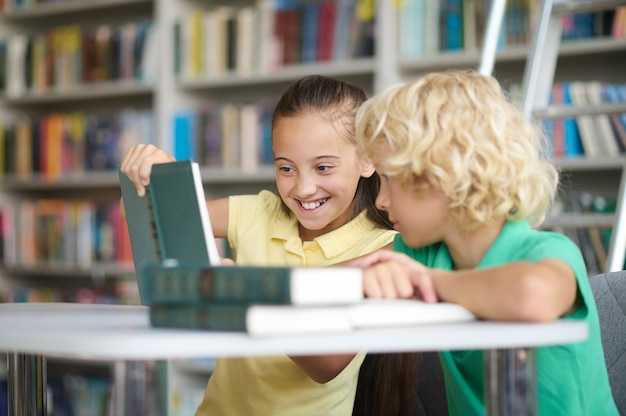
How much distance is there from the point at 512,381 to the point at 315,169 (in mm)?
732

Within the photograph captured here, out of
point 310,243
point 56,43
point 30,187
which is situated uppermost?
point 56,43

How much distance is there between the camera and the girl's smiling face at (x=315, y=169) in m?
1.49

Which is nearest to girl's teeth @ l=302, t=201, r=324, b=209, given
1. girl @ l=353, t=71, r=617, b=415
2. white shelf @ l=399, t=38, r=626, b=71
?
girl @ l=353, t=71, r=617, b=415

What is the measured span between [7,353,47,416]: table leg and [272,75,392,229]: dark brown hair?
23.3 inches

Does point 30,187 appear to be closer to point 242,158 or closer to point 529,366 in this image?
point 242,158

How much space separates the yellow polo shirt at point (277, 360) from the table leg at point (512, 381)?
0.56 m

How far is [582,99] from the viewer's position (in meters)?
2.86

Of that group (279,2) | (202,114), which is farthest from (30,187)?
(279,2)

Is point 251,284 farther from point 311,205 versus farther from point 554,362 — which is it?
point 311,205

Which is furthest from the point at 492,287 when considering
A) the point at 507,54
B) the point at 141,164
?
the point at 507,54

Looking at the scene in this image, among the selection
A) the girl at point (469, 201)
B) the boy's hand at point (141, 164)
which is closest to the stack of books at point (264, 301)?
the girl at point (469, 201)

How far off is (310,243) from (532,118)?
46.6 inches

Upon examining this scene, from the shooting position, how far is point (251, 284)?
771mm

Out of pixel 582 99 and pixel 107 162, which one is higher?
pixel 582 99
